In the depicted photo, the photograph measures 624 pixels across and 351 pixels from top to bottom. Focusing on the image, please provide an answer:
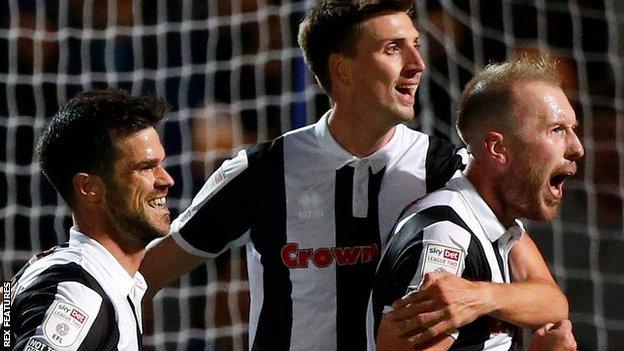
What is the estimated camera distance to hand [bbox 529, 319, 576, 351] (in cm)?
287

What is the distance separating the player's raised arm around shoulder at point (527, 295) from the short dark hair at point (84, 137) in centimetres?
89

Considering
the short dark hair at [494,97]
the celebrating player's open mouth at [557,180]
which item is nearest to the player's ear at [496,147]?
the short dark hair at [494,97]

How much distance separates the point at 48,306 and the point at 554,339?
3.43 ft

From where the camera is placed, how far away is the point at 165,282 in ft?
11.8

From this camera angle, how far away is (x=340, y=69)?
3455 millimetres

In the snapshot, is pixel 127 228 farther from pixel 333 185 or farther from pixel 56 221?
pixel 56 221

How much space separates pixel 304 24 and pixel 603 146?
1.92 meters

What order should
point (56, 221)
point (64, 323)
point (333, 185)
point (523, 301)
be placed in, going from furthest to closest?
point (56, 221)
point (333, 185)
point (523, 301)
point (64, 323)

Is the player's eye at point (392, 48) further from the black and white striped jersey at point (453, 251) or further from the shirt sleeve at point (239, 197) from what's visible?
the black and white striped jersey at point (453, 251)

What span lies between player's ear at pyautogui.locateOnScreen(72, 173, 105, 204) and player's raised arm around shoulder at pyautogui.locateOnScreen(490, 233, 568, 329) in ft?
2.91

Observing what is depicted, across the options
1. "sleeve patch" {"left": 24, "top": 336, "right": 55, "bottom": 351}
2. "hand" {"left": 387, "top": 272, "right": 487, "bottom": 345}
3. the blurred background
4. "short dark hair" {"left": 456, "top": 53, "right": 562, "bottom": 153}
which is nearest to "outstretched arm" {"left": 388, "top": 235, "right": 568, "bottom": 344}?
"hand" {"left": 387, "top": 272, "right": 487, "bottom": 345}

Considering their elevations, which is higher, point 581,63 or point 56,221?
point 581,63

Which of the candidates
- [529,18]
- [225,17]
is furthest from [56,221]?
[529,18]

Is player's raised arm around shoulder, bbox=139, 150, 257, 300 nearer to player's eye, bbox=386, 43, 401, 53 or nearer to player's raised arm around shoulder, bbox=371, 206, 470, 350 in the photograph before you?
player's eye, bbox=386, 43, 401, 53
